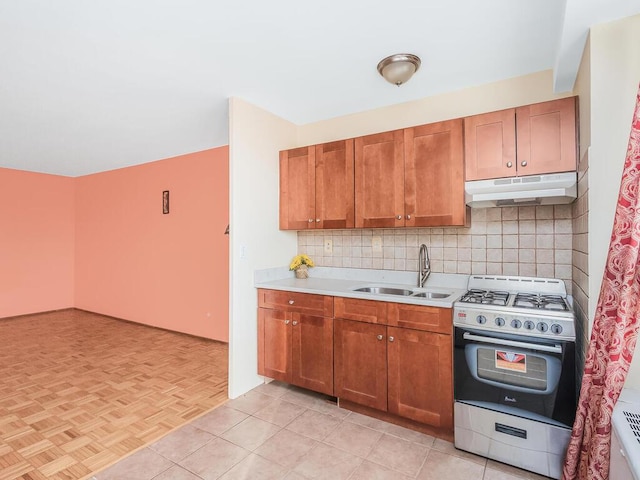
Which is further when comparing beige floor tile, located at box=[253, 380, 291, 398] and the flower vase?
the flower vase

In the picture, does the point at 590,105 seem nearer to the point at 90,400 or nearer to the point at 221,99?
the point at 221,99

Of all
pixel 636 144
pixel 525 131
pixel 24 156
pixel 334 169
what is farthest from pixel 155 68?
pixel 24 156

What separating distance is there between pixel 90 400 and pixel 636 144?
146 inches

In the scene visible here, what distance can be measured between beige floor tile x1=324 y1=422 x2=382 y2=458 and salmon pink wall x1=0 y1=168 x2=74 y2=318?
576cm

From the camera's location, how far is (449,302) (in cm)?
207

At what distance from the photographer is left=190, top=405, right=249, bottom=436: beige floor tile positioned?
7.47 feet

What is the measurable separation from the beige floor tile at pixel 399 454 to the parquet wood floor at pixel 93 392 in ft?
4.19

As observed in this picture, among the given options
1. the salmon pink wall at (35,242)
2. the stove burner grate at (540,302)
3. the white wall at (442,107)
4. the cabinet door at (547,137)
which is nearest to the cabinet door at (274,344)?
the stove burner grate at (540,302)

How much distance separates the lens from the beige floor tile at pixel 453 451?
6.34ft

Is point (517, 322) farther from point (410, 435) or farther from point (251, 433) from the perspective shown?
point (251, 433)

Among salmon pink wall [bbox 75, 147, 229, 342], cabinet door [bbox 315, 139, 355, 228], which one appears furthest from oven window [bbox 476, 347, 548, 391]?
salmon pink wall [bbox 75, 147, 229, 342]

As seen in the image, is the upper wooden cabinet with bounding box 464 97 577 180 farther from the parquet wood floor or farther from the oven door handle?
the parquet wood floor

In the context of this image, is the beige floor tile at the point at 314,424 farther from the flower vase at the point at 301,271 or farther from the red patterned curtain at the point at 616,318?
the red patterned curtain at the point at 616,318

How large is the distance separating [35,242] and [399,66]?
629cm
